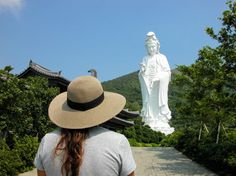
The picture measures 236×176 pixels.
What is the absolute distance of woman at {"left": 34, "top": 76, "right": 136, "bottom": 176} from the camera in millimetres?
1982

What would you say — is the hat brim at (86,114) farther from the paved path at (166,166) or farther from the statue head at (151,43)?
the statue head at (151,43)

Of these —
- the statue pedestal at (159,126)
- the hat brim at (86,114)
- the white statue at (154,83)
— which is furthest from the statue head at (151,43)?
the hat brim at (86,114)

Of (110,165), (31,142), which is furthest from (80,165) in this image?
(31,142)

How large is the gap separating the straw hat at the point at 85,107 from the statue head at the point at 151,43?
89.9ft

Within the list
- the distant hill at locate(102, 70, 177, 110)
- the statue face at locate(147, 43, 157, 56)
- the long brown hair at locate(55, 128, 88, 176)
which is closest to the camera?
the long brown hair at locate(55, 128, 88, 176)

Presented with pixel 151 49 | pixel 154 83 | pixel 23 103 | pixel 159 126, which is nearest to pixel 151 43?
pixel 151 49

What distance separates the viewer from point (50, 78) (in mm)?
18000

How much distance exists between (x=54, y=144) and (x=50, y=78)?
53.0 ft

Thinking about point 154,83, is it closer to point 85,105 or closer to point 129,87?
point 85,105

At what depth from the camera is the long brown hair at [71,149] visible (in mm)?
1974

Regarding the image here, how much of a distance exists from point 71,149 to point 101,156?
0.14 m

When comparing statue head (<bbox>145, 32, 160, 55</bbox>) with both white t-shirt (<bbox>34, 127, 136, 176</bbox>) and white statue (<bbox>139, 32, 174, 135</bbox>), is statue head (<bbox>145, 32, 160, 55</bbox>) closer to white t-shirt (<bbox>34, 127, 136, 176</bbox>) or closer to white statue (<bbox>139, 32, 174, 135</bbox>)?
white statue (<bbox>139, 32, 174, 135</bbox>)

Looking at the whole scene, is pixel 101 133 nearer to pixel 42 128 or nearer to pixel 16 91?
pixel 16 91

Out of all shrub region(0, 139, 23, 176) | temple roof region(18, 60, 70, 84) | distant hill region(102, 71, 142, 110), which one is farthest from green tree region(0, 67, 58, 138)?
distant hill region(102, 71, 142, 110)
